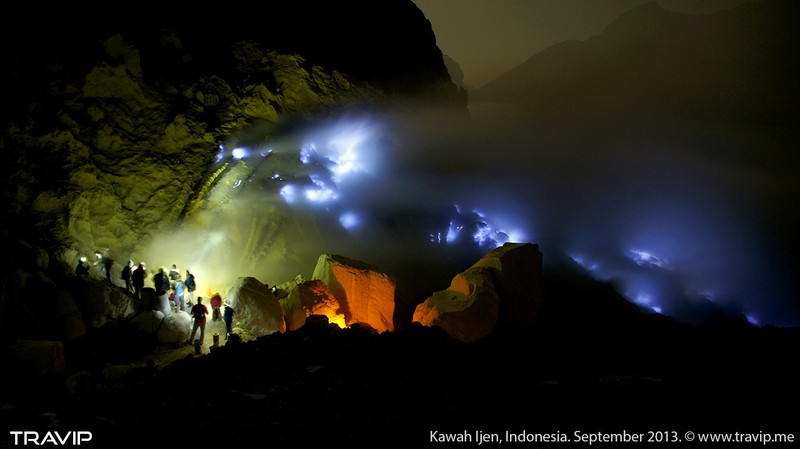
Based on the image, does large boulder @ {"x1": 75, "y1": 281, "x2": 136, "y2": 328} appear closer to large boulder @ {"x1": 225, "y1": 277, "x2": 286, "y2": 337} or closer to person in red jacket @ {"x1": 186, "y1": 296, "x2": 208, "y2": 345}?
person in red jacket @ {"x1": 186, "y1": 296, "x2": 208, "y2": 345}

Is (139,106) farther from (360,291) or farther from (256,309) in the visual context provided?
(360,291)

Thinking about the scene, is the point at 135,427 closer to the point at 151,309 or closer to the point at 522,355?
the point at 522,355

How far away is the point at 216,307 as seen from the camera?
11.9 metres

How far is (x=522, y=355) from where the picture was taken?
676 centimetres

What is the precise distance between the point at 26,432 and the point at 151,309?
7.22 metres

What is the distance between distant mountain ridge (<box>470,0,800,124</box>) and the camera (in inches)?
2411

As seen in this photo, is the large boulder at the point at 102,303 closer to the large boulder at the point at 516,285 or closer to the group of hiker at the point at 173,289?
the group of hiker at the point at 173,289

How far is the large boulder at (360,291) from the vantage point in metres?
14.2

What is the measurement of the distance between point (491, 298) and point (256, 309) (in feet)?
26.1

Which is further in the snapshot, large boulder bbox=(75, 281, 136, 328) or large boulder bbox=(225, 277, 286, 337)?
large boulder bbox=(225, 277, 286, 337)

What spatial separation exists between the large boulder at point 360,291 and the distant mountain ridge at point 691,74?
6600 centimetres

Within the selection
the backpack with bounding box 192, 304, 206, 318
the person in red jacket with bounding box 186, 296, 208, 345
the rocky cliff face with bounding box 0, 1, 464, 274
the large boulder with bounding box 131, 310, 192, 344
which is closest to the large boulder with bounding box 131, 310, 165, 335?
the large boulder with bounding box 131, 310, 192, 344

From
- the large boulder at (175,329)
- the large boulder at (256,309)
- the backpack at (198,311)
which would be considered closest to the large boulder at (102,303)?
the large boulder at (175,329)

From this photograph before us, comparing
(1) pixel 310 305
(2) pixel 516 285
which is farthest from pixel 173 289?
(2) pixel 516 285
